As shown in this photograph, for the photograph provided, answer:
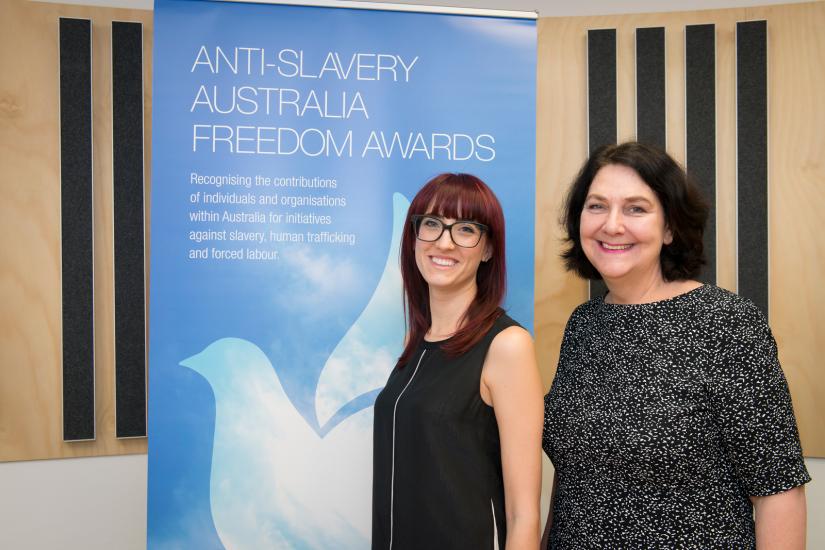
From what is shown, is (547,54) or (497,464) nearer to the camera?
(497,464)

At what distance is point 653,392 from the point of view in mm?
1293

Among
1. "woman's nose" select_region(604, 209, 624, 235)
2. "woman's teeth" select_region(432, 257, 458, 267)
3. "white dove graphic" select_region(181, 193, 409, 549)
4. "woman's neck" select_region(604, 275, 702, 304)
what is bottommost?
"white dove graphic" select_region(181, 193, 409, 549)

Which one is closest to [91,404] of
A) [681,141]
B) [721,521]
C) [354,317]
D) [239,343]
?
[239,343]

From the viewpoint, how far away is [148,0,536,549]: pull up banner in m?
1.97

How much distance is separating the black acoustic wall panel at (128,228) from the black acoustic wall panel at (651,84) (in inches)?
94.8

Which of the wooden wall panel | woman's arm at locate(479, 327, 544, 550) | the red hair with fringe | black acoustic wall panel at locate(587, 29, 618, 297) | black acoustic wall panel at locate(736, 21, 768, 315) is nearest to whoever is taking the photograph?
woman's arm at locate(479, 327, 544, 550)

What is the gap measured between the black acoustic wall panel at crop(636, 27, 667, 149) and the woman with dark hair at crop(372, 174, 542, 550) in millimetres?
1717

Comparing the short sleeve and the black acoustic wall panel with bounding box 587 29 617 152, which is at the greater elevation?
the black acoustic wall panel with bounding box 587 29 617 152

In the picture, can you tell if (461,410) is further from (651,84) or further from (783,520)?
(651,84)

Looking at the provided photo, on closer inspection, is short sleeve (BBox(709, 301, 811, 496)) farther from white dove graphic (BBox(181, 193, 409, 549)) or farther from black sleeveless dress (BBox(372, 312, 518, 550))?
white dove graphic (BBox(181, 193, 409, 549))

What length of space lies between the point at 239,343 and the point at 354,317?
41 centimetres

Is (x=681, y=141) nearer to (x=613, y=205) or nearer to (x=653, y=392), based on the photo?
(x=613, y=205)

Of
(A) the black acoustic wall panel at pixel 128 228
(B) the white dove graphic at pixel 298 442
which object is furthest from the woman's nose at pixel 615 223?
(A) the black acoustic wall panel at pixel 128 228

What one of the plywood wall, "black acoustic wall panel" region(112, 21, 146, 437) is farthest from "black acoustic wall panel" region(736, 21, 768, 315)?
"black acoustic wall panel" region(112, 21, 146, 437)
